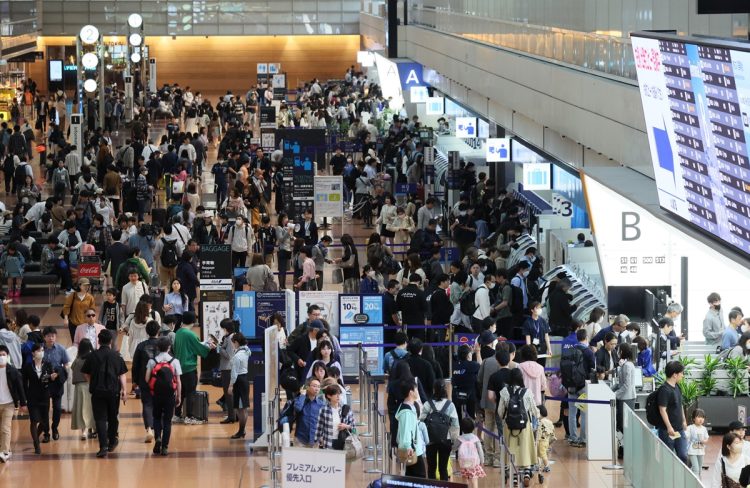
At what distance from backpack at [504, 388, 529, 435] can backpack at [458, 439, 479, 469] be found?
85 centimetres

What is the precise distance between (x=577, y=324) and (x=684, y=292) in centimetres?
154

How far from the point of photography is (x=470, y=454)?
13273 millimetres

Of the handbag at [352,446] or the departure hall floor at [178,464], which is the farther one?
the departure hall floor at [178,464]

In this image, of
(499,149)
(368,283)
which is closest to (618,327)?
(368,283)

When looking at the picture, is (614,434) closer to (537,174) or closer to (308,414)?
(308,414)

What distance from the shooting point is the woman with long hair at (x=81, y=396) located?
16.1 m

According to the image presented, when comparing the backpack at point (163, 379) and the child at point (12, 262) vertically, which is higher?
the child at point (12, 262)

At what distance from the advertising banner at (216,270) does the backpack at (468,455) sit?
24.6ft

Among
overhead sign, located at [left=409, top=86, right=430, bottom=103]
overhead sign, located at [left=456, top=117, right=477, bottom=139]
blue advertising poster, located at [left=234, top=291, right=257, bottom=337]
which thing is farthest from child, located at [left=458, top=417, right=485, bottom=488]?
overhead sign, located at [left=409, top=86, right=430, bottom=103]

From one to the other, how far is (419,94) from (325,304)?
1031 inches

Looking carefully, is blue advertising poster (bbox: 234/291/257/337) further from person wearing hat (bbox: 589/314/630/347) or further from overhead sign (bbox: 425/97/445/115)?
overhead sign (bbox: 425/97/445/115)

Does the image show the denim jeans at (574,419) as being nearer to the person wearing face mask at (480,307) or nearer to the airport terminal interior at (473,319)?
the airport terminal interior at (473,319)

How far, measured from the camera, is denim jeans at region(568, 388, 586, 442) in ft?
51.9

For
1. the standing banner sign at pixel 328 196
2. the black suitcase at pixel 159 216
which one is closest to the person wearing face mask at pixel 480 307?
the standing banner sign at pixel 328 196
